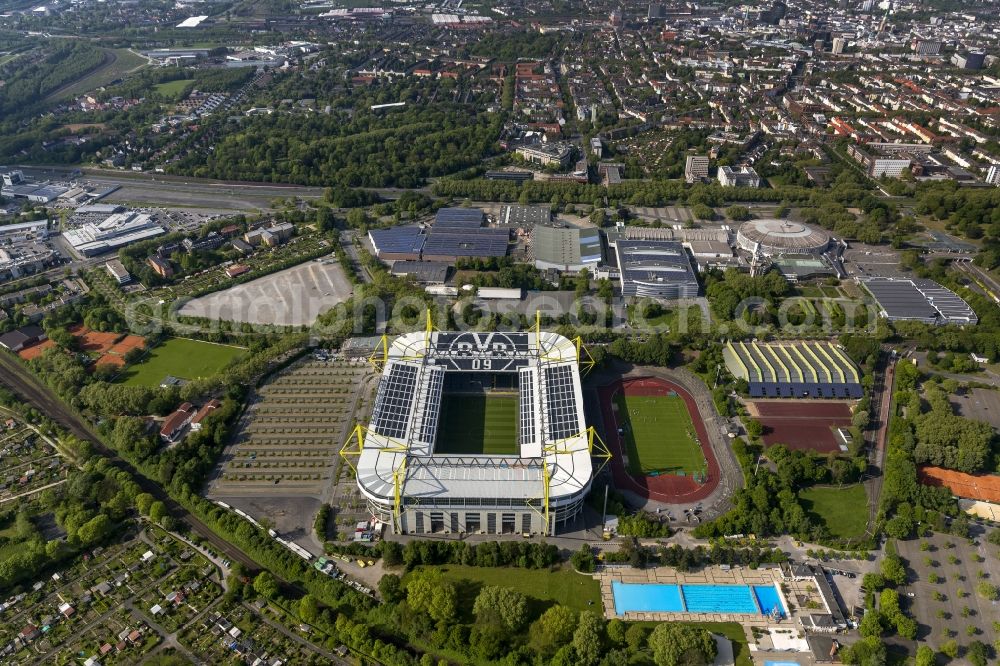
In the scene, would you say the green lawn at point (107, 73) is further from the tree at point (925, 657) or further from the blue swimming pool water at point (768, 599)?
the tree at point (925, 657)

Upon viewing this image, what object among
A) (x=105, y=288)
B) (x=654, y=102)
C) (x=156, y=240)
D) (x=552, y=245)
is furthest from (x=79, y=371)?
(x=654, y=102)

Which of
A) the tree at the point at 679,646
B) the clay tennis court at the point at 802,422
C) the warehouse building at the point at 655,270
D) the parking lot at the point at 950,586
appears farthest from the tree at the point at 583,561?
the warehouse building at the point at 655,270

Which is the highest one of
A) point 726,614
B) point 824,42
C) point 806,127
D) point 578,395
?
point 824,42

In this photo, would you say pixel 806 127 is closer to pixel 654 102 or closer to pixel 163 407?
pixel 654 102

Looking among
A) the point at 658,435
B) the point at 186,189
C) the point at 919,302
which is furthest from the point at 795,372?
the point at 186,189

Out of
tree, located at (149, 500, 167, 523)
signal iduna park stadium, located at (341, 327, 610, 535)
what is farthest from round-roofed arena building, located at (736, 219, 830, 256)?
tree, located at (149, 500, 167, 523)

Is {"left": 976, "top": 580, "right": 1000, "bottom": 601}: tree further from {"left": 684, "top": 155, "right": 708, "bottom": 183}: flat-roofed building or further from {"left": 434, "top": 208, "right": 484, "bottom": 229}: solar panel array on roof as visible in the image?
{"left": 684, "top": 155, "right": 708, "bottom": 183}: flat-roofed building
